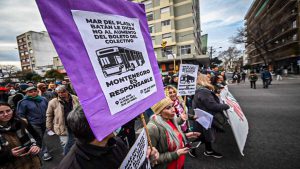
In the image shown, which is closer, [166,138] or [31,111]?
[166,138]

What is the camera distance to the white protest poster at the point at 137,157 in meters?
1.05

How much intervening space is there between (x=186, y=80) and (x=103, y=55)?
10.2 ft

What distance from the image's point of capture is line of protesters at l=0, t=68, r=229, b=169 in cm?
121

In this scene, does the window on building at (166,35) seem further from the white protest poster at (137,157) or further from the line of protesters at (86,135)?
the white protest poster at (137,157)

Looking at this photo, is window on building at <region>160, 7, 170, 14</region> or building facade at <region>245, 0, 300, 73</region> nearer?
window on building at <region>160, 7, 170, 14</region>

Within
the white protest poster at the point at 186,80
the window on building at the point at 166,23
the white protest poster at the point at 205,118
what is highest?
the window on building at the point at 166,23

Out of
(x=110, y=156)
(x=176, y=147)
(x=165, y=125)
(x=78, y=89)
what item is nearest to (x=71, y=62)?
(x=78, y=89)

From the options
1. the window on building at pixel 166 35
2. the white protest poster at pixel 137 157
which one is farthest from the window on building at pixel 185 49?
the white protest poster at pixel 137 157

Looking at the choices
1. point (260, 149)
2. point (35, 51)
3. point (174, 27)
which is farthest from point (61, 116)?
point (35, 51)

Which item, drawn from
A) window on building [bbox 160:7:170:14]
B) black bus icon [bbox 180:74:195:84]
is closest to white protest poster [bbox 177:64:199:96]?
black bus icon [bbox 180:74:195:84]

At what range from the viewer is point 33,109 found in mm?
3580

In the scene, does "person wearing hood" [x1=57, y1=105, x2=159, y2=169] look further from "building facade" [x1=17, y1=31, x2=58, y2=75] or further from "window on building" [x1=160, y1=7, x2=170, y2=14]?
"building facade" [x1=17, y1=31, x2=58, y2=75]

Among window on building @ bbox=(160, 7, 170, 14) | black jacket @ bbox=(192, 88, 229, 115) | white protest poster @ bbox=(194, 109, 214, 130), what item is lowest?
white protest poster @ bbox=(194, 109, 214, 130)

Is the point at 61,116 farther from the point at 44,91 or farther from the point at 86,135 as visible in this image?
the point at 44,91
